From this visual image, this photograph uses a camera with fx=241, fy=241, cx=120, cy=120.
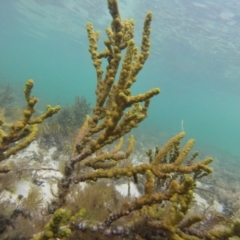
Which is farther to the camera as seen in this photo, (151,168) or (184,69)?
(184,69)

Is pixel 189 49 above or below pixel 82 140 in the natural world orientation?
above

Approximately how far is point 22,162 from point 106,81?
5542mm

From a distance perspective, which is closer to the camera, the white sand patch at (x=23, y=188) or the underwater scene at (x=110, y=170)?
the underwater scene at (x=110, y=170)

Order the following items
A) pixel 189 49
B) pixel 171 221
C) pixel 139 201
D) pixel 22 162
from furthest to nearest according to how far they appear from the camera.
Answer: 1. pixel 189 49
2. pixel 22 162
3. pixel 139 201
4. pixel 171 221

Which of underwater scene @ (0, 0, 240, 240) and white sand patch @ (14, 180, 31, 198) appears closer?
underwater scene @ (0, 0, 240, 240)

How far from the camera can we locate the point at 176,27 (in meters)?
29.4

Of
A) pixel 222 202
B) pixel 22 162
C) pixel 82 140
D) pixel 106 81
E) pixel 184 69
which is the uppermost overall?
pixel 184 69

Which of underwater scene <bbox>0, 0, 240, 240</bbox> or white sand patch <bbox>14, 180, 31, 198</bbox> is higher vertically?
underwater scene <bbox>0, 0, 240, 240</bbox>

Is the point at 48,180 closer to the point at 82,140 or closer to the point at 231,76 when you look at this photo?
the point at 82,140

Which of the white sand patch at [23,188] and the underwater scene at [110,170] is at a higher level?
the underwater scene at [110,170]

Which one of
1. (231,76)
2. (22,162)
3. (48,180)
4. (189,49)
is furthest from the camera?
(231,76)

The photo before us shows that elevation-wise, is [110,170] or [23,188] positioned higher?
[110,170]

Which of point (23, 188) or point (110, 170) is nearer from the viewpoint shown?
point (110, 170)

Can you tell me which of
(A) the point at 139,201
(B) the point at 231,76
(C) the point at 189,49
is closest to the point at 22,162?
(A) the point at 139,201
